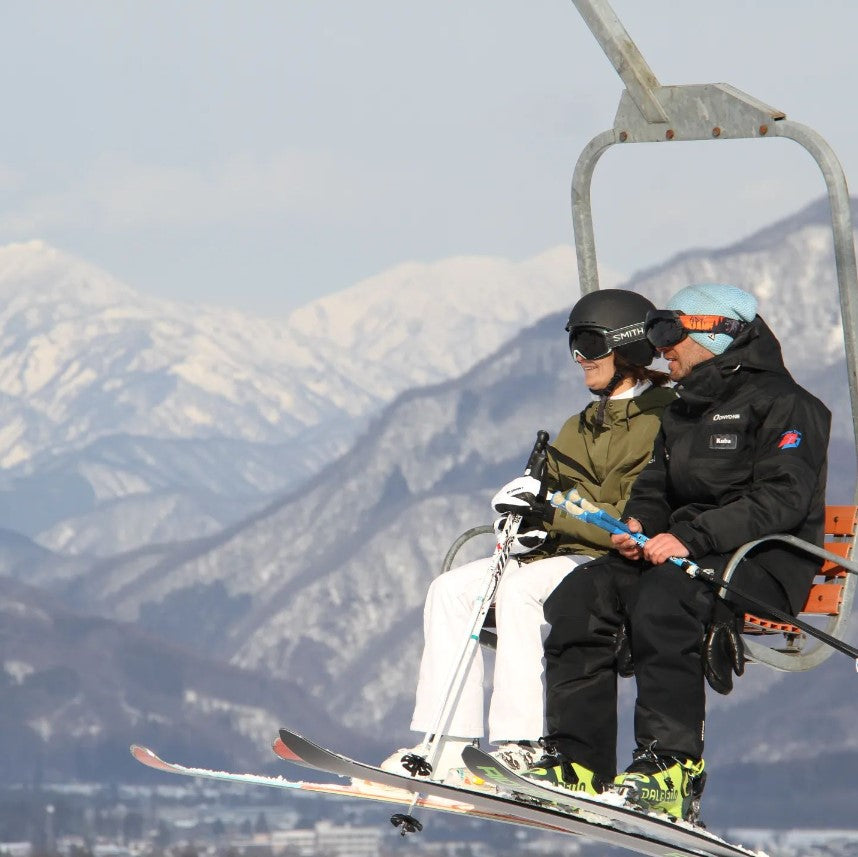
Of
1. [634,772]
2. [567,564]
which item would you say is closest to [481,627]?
[567,564]

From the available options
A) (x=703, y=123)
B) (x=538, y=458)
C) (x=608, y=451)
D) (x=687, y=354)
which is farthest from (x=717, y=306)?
(x=703, y=123)

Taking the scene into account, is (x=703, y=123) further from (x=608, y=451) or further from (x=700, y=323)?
(x=608, y=451)

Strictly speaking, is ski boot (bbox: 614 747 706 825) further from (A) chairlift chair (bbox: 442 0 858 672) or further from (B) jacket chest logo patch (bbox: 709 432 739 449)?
(B) jacket chest logo patch (bbox: 709 432 739 449)

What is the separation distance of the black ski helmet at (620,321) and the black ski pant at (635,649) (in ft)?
3.40

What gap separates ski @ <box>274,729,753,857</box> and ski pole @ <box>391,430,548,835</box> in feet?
0.76

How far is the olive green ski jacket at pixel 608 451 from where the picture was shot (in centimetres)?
915

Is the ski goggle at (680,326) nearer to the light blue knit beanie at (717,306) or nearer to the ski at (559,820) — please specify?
the light blue knit beanie at (717,306)

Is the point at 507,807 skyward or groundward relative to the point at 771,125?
groundward

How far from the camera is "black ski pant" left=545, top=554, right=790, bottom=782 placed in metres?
8.33

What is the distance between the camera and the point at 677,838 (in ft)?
26.3

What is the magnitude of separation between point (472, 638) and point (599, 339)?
1.51 meters

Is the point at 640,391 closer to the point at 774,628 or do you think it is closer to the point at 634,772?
the point at 774,628

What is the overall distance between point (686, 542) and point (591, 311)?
1296 mm

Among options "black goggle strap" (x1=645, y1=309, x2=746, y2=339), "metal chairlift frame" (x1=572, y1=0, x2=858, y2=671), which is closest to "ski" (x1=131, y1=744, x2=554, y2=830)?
"metal chairlift frame" (x1=572, y1=0, x2=858, y2=671)
